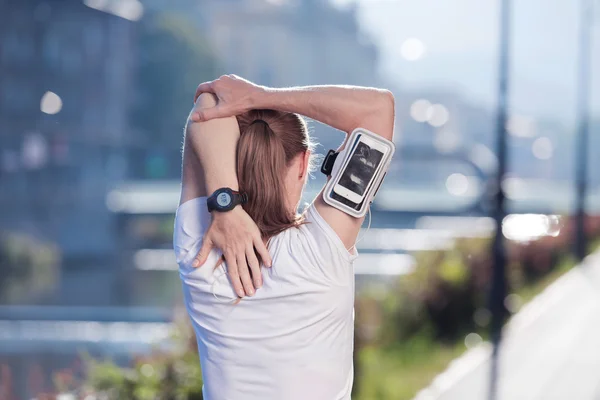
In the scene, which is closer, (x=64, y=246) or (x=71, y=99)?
(x=64, y=246)

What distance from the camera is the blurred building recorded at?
38219 millimetres

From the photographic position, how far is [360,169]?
1479mm

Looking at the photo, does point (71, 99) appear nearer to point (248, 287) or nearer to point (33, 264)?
point (33, 264)

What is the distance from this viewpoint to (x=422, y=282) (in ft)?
31.5

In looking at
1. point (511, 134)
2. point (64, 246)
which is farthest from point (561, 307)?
point (64, 246)

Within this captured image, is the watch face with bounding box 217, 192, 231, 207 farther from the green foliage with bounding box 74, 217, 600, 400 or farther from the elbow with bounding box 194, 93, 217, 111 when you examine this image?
the green foliage with bounding box 74, 217, 600, 400

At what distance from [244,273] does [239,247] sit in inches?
1.9

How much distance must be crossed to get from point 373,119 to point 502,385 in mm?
6113

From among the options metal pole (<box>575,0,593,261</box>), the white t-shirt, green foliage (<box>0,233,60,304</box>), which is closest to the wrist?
the white t-shirt

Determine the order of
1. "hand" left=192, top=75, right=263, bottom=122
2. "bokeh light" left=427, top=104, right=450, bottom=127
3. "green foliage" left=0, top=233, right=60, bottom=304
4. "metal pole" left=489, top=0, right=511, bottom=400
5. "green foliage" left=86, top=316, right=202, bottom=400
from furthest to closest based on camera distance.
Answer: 1. "bokeh light" left=427, top=104, right=450, bottom=127
2. "green foliage" left=0, top=233, right=60, bottom=304
3. "metal pole" left=489, top=0, right=511, bottom=400
4. "green foliage" left=86, top=316, right=202, bottom=400
5. "hand" left=192, top=75, right=263, bottom=122

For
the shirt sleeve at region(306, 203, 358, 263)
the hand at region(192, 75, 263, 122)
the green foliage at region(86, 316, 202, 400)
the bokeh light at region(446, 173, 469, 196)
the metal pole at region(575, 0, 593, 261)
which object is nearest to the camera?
the shirt sleeve at region(306, 203, 358, 263)

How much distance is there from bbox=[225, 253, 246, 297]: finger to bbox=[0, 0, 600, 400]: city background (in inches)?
15.8

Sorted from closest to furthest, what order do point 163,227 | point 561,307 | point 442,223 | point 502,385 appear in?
point 502,385, point 561,307, point 163,227, point 442,223

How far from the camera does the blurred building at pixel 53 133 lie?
38219mm
